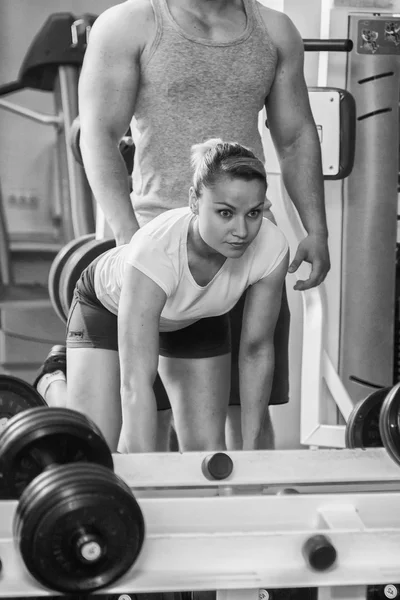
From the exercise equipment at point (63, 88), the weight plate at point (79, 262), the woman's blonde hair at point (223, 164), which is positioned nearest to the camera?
the woman's blonde hair at point (223, 164)

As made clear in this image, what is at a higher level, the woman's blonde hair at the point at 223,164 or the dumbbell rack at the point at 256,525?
the woman's blonde hair at the point at 223,164

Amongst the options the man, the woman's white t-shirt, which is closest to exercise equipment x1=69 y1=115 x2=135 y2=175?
the man

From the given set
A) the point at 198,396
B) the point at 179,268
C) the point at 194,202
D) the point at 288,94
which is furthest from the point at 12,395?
the point at 288,94

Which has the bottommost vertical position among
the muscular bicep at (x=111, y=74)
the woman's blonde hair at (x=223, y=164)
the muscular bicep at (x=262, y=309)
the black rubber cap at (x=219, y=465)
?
the black rubber cap at (x=219, y=465)

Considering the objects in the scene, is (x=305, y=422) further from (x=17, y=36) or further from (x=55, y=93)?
(x=17, y=36)

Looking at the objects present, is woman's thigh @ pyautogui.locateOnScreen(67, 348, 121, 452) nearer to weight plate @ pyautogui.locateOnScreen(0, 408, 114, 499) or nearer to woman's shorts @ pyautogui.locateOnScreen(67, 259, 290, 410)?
woman's shorts @ pyautogui.locateOnScreen(67, 259, 290, 410)

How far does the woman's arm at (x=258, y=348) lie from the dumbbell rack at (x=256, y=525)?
0.74 ft

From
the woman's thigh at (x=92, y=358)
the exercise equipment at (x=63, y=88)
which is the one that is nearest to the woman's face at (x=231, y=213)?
the woman's thigh at (x=92, y=358)

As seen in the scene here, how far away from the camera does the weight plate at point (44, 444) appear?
57.9 inches

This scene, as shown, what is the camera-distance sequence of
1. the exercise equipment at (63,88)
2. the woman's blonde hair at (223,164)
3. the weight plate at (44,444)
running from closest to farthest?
the weight plate at (44,444) < the woman's blonde hair at (223,164) < the exercise equipment at (63,88)

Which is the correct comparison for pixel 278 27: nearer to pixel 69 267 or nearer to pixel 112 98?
pixel 112 98

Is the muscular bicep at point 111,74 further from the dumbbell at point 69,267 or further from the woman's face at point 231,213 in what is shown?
the dumbbell at point 69,267

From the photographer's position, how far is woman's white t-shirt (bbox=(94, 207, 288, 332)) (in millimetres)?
1917

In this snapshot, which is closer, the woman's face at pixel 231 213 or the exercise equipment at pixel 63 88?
the woman's face at pixel 231 213
